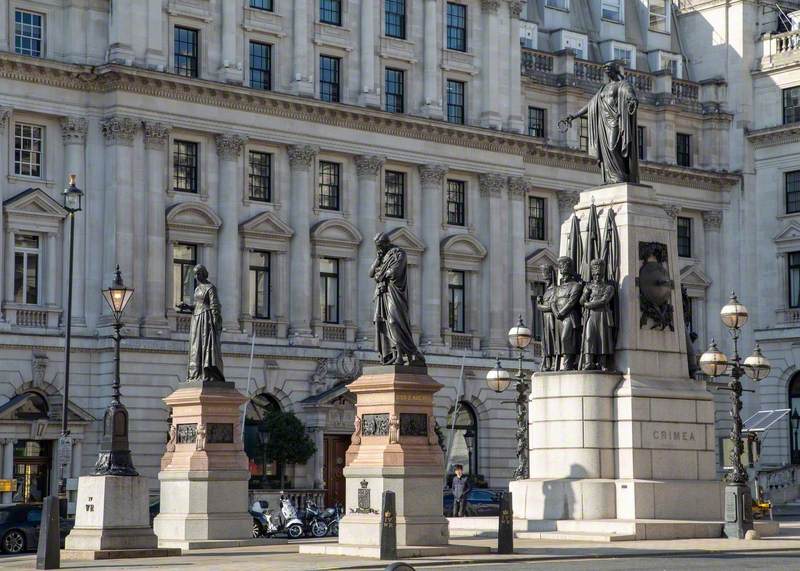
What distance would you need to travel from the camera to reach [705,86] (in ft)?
283

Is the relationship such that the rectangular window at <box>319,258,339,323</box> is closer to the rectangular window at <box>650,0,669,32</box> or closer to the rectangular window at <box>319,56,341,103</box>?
the rectangular window at <box>319,56,341,103</box>

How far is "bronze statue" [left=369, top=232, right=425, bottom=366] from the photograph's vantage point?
3328cm

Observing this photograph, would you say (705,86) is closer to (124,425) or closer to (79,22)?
(79,22)

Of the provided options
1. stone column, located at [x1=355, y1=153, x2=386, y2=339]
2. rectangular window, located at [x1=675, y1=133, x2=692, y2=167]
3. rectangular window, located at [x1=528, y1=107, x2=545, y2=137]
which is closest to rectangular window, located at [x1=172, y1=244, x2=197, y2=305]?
stone column, located at [x1=355, y1=153, x2=386, y2=339]

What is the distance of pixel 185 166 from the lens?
6612 centimetres

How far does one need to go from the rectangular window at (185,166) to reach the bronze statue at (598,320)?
31615mm

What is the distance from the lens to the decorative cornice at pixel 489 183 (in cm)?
7506

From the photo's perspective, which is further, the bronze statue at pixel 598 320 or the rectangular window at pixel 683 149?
the rectangular window at pixel 683 149

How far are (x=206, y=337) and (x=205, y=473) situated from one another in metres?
2.79

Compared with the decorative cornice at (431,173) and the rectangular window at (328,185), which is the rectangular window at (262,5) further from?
the decorative cornice at (431,173)

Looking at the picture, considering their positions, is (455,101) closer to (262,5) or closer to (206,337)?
(262,5)

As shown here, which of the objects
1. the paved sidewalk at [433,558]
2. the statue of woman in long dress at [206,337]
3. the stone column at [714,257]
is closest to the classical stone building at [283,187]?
the stone column at [714,257]

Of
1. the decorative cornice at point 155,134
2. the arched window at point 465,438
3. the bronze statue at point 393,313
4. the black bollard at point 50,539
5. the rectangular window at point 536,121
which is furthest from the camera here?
the rectangular window at point 536,121

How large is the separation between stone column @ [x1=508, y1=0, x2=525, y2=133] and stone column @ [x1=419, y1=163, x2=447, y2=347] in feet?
14.4
